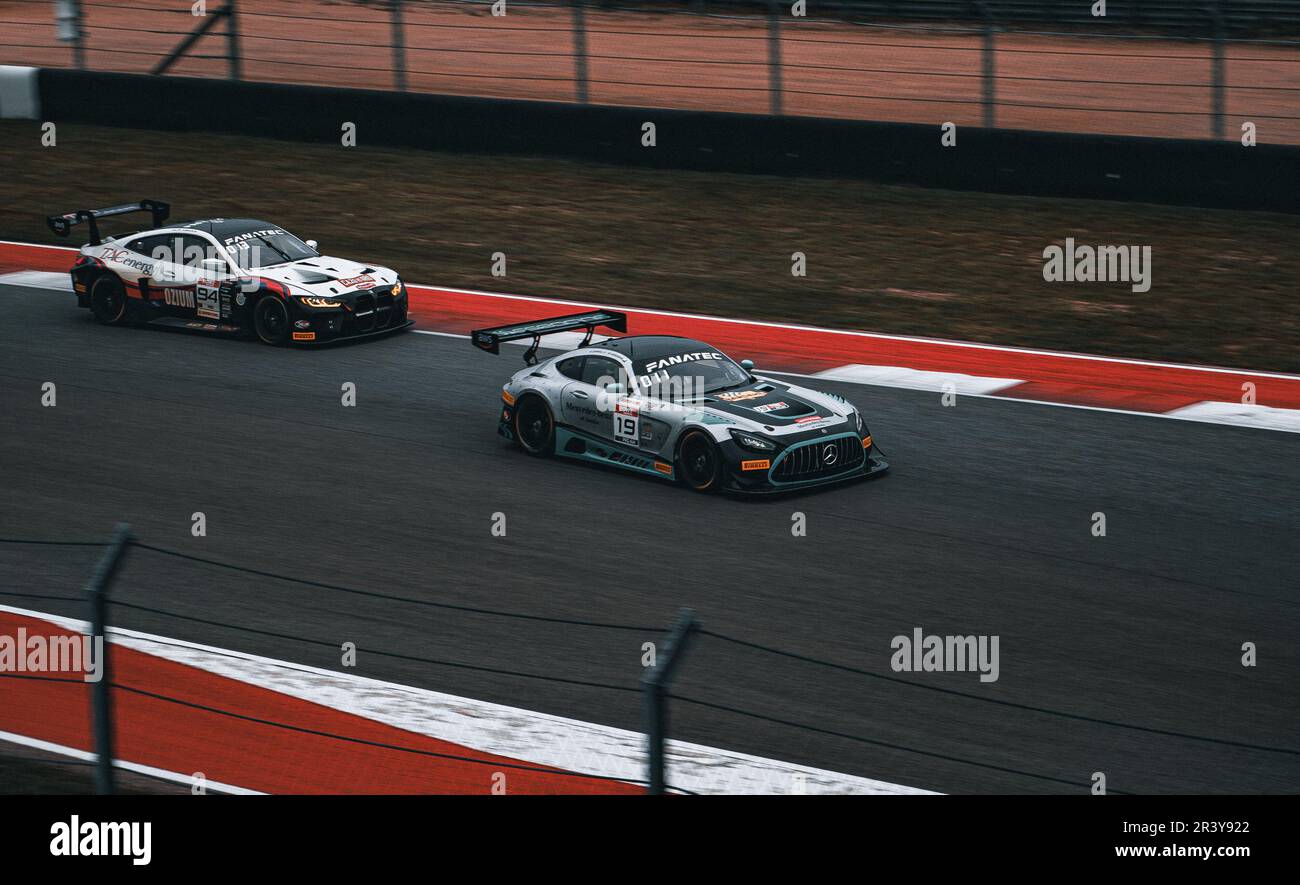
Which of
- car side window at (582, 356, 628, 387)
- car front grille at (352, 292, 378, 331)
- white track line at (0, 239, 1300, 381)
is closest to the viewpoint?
car side window at (582, 356, 628, 387)

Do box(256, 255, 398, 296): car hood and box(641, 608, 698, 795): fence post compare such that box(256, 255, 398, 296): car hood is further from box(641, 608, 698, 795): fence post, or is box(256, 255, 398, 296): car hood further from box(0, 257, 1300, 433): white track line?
box(641, 608, 698, 795): fence post

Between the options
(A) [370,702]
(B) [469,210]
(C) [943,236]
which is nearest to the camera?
(A) [370,702]

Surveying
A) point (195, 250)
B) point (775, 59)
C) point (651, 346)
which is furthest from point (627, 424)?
point (775, 59)

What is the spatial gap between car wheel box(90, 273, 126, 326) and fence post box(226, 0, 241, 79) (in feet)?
28.5

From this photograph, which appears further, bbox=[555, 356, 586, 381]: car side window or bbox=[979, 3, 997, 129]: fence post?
bbox=[979, 3, 997, 129]: fence post

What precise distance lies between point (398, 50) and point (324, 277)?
8643 mm

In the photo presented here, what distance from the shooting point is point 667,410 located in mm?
13422

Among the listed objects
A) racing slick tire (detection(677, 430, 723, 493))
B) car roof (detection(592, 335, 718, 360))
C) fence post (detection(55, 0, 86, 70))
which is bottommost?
racing slick tire (detection(677, 430, 723, 493))

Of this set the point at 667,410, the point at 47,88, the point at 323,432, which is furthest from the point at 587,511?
the point at 47,88

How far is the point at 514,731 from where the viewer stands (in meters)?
9.62

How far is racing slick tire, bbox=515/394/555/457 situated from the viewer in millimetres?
14352

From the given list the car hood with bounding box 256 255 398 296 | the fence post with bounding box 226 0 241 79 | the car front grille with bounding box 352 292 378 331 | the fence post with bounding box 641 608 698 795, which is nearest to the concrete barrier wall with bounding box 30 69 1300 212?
the fence post with bounding box 226 0 241 79
